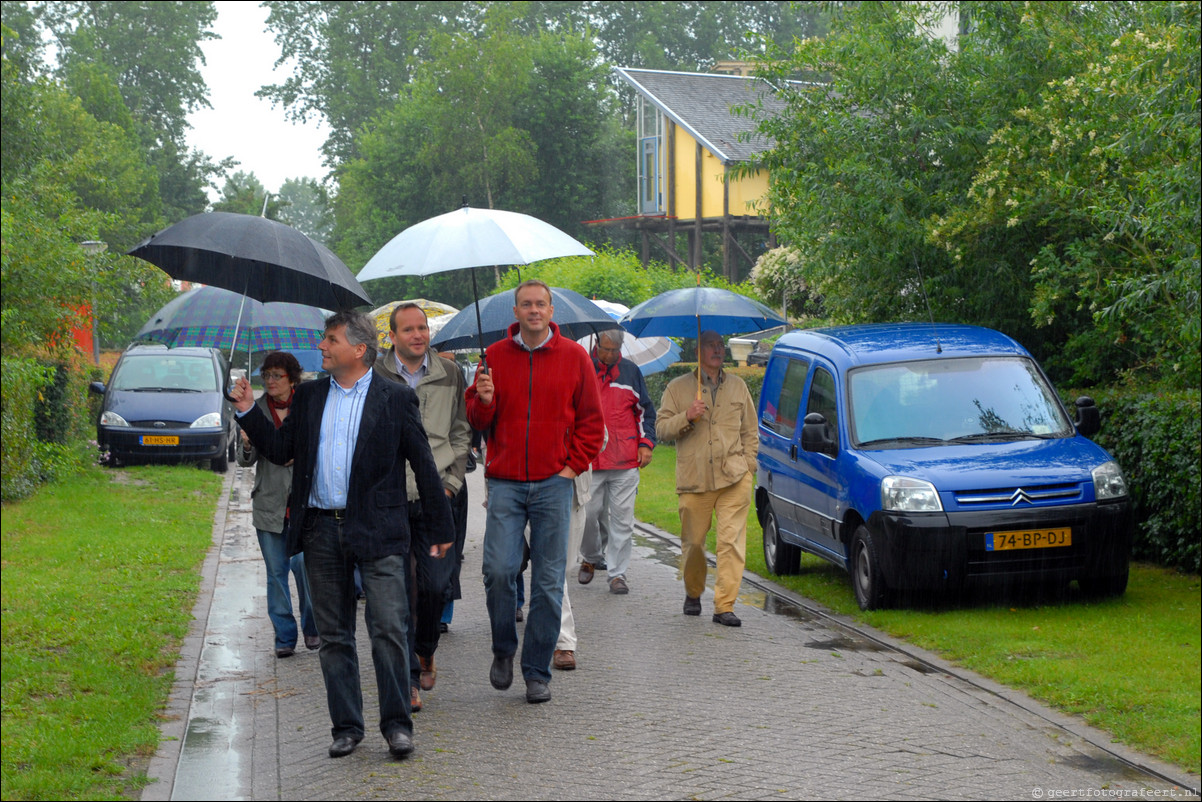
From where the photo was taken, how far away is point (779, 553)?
37.2ft

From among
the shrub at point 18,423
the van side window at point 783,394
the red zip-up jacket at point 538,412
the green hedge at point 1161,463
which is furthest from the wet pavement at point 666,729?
the shrub at point 18,423

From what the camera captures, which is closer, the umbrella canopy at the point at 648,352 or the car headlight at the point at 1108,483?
the car headlight at the point at 1108,483

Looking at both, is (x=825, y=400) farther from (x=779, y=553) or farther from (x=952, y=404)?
(x=779, y=553)

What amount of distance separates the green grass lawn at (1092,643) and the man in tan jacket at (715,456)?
1.02m

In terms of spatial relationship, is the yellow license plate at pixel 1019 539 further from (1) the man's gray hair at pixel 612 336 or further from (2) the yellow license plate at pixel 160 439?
(2) the yellow license plate at pixel 160 439

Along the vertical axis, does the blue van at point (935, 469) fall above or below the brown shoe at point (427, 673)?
above

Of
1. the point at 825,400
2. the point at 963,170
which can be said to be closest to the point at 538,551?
the point at 825,400

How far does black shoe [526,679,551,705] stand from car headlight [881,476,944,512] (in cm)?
315

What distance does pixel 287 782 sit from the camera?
569cm

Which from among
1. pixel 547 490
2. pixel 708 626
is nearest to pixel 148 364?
pixel 708 626

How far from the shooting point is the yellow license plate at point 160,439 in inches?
838

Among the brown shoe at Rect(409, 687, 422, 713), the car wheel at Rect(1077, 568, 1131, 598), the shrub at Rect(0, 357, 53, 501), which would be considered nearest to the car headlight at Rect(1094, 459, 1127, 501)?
the car wheel at Rect(1077, 568, 1131, 598)

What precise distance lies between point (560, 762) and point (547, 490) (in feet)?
4.95

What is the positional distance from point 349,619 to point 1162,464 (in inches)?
272
